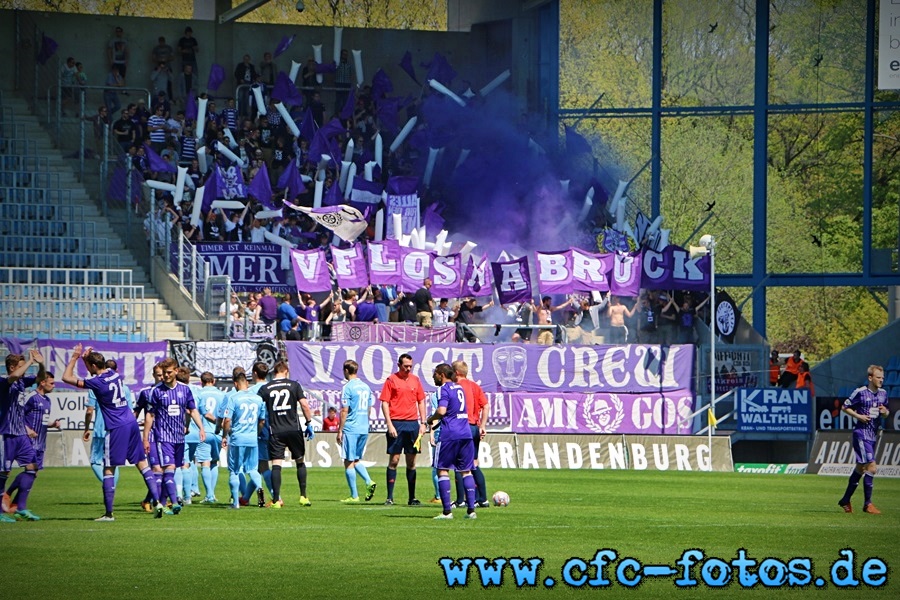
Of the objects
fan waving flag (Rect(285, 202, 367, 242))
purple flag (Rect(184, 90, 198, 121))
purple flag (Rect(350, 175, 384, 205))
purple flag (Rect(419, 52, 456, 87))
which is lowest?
fan waving flag (Rect(285, 202, 367, 242))

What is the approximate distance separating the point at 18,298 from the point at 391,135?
1593 cm

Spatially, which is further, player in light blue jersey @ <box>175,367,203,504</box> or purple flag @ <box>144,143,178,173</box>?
purple flag @ <box>144,143,178,173</box>

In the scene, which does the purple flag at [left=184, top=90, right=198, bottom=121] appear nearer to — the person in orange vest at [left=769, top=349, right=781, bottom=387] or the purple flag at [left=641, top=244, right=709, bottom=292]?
the purple flag at [left=641, top=244, right=709, bottom=292]

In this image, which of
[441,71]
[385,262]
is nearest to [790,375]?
[385,262]

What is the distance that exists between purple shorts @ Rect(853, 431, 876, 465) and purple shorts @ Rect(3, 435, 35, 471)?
1164 cm

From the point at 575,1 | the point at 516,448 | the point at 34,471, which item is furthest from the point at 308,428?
the point at 575,1

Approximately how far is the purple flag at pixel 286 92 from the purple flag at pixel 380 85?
2825 millimetres

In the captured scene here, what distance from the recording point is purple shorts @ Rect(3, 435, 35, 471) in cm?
1917

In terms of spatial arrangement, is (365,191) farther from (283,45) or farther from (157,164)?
(283,45)

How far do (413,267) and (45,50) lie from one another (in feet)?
52.3

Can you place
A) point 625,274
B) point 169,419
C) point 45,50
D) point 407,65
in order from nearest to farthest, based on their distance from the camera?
point 169,419, point 625,274, point 45,50, point 407,65

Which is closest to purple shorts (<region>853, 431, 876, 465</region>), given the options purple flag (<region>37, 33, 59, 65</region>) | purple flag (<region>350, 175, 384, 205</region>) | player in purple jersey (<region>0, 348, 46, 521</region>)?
player in purple jersey (<region>0, 348, 46, 521</region>)

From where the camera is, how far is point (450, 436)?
19.3 m

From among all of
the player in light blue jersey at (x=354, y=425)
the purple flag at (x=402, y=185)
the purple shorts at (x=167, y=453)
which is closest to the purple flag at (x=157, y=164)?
the purple flag at (x=402, y=185)
